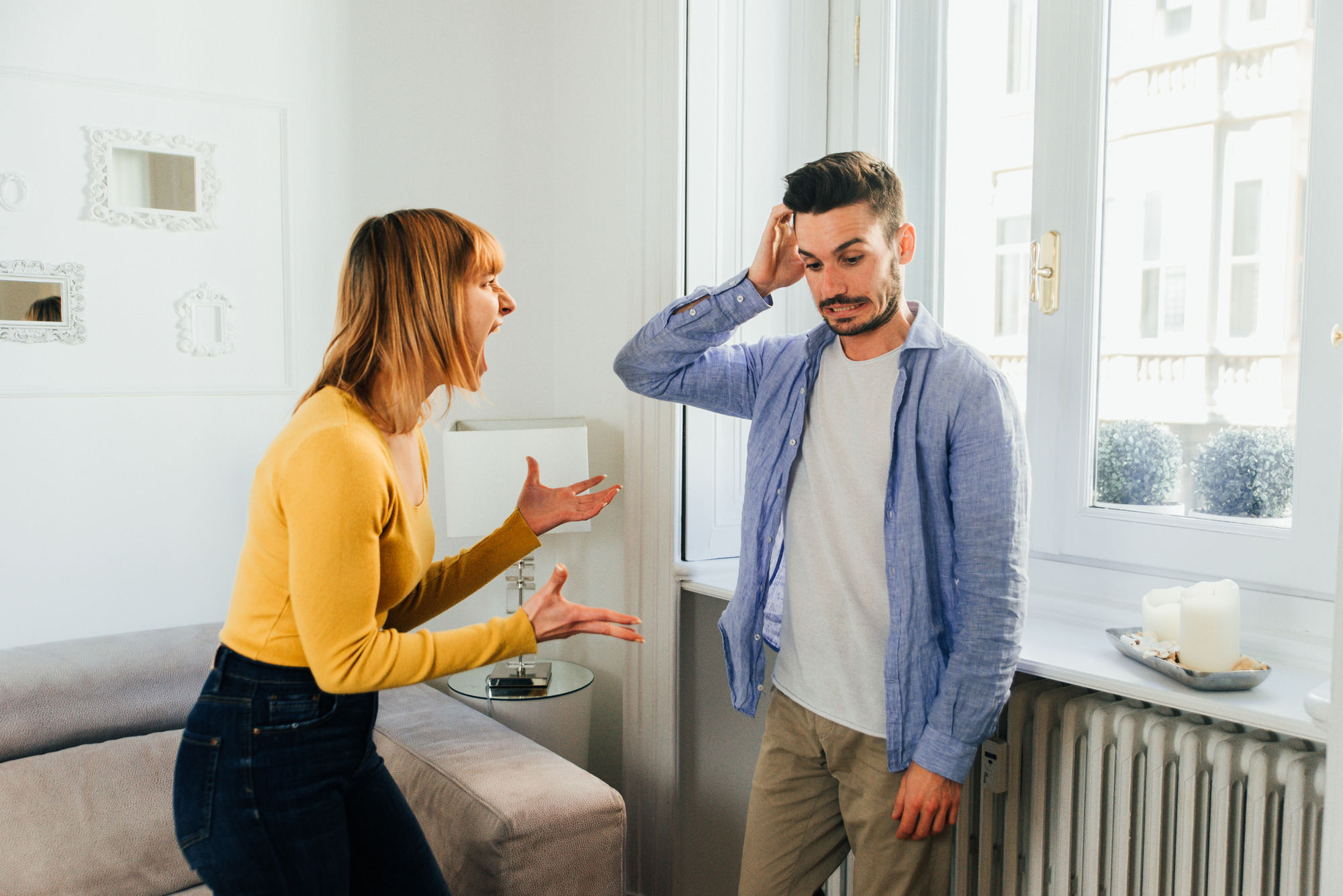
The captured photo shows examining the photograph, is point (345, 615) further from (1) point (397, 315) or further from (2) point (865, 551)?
(2) point (865, 551)

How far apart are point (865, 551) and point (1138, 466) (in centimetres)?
64

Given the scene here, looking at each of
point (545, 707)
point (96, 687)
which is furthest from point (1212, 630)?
point (96, 687)

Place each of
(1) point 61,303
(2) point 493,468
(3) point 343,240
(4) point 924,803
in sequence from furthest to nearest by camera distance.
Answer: (3) point 343,240
(2) point 493,468
(1) point 61,303
(4) point 924,803

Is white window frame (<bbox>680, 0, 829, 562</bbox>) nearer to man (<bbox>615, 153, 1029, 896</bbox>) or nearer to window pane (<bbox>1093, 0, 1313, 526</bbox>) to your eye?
man (<bbox>615, 153, 1029, 896</bbox>)

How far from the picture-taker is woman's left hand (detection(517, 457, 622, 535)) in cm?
153

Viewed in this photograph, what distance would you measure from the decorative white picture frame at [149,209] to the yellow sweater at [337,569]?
142 cm

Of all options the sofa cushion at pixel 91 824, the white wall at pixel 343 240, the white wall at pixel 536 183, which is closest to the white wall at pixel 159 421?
the white wall at pixel 343 240

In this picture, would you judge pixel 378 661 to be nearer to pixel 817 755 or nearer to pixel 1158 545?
pixel 817 755

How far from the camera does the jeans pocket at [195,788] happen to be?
1.09 metres

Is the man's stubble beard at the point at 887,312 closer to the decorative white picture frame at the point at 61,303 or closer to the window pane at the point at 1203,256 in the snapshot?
the window pane at the point at 1203,256

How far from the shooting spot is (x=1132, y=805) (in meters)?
1.42

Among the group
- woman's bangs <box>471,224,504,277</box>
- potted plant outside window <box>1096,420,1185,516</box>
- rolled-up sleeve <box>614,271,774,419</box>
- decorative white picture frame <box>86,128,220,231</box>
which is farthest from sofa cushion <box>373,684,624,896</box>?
decorative white picture frame <box>86,128,220,231</box>

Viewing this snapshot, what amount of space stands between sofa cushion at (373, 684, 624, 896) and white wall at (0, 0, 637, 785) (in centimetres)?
68

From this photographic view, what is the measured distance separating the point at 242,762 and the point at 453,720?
95 cm
